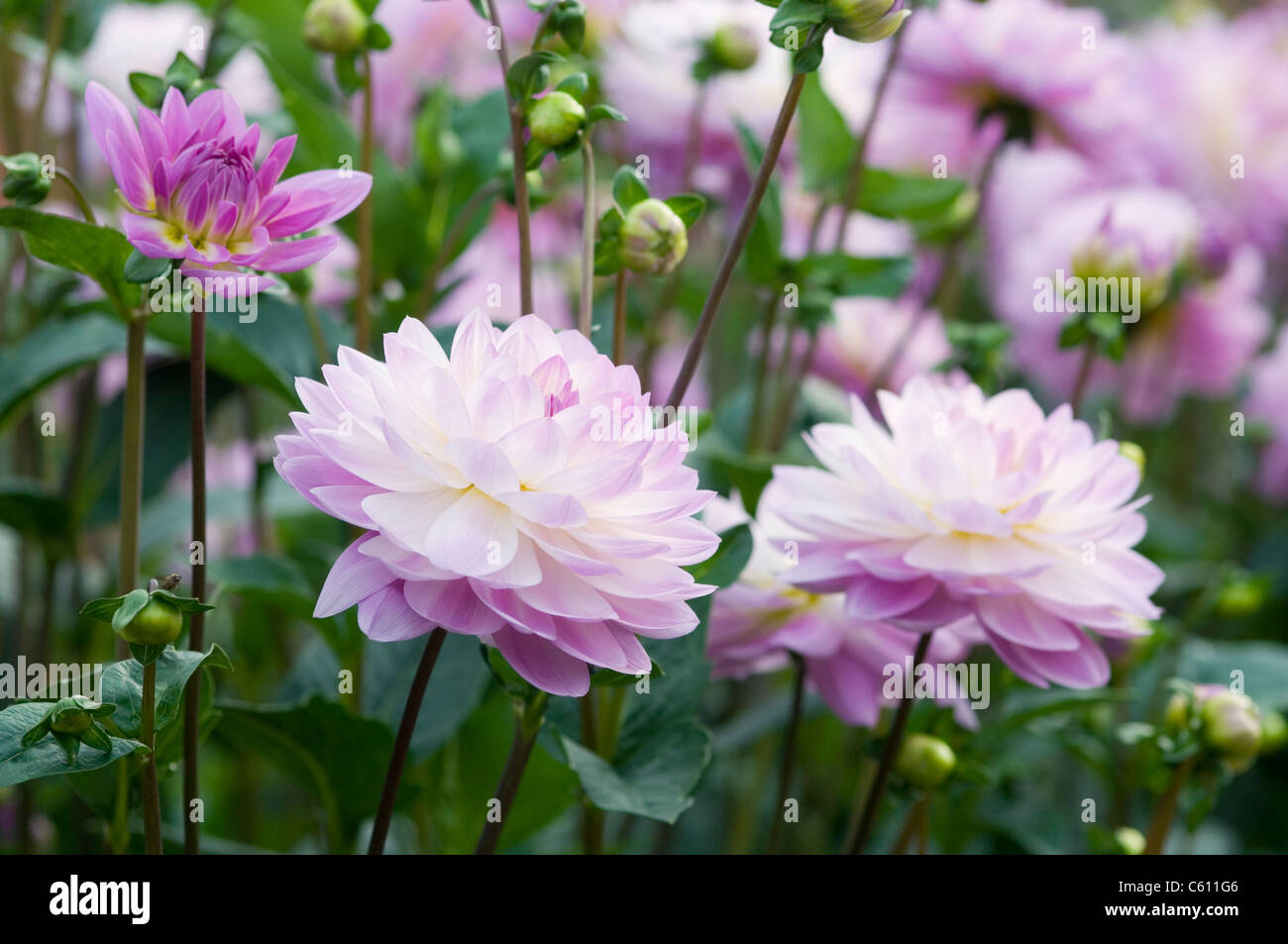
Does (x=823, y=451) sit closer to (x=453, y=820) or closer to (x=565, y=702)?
(x=565, y=702)

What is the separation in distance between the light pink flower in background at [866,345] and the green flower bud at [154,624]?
0.68 metres

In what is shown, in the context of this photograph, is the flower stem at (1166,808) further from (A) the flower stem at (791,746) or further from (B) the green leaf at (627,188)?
(B) the green leaf at (627,188)

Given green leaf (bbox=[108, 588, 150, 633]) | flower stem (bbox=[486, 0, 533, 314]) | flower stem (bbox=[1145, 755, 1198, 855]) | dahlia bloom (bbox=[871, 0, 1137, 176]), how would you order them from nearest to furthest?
1. green leaf (bbox=[108, 588, 150, 633])
2. flower stem (bbox=[486, 0, 533, 314])
3. flower stem (bbox=[1145, 755, 1198, 855])
4. dahlia bloom (bbox=[871, 0, 1137, 176])

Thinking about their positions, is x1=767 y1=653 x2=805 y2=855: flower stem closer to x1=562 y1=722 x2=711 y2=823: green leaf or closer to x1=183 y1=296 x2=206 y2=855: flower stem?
x1=562 y1=722 x2=711 y2=823: green leaf

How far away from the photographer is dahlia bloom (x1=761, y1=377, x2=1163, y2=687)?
1.58ft

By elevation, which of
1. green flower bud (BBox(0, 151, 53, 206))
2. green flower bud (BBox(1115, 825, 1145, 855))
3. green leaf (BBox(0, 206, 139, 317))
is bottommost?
green flower bud (BBox(1115, 825, 1145, 855))

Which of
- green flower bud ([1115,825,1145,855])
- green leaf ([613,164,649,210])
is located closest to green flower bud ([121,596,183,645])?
green leaf ([613,164,649,210])

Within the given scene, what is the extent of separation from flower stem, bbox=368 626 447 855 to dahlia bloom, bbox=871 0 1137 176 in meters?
0.59

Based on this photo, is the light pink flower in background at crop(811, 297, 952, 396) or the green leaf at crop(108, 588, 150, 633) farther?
the light pink flower in background at crop(811, 297, 952, 396)

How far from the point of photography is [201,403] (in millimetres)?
429

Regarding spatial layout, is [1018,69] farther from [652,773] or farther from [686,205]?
[652,773]

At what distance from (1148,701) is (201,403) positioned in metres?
0.73

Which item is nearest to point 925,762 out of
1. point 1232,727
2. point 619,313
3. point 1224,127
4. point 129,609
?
point 1232,727

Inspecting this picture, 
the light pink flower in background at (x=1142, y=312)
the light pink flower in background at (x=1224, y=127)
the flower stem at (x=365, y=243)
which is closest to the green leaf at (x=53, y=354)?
the flower stem at (x=365, y=243)
